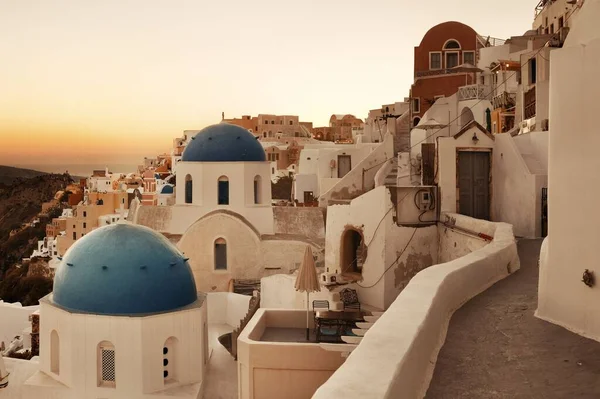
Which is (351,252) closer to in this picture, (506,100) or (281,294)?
(281,294)

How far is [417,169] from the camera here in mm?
17766

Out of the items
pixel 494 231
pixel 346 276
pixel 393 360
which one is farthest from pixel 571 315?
pixel 346 276

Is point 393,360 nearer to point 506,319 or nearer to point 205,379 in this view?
point 506,319

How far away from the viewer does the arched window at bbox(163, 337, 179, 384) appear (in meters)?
12.0

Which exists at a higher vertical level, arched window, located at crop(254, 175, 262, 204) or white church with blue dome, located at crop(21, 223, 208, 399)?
arched window, located at crop(254, 175, 262, 204)

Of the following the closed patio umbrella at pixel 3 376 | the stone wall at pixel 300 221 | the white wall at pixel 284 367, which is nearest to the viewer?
the white wall at pixel 284 367

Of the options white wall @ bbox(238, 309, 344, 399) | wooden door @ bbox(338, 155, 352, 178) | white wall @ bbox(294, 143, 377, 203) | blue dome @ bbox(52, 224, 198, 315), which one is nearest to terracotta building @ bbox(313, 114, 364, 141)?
white wall @ bbox(294, 143, 377, 203)

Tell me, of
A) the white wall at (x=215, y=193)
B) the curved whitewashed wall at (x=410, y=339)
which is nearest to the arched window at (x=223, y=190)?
the white wall at (x=215, y=193)

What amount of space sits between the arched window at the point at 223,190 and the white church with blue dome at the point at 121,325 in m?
7.38

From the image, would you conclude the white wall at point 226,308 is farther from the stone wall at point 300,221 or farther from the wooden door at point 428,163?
the wooden door at point 428,163

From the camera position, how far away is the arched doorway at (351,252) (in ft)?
44.1

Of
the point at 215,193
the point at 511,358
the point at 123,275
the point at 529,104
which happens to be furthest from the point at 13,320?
the point at 511,358

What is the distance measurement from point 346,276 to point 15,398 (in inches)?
264

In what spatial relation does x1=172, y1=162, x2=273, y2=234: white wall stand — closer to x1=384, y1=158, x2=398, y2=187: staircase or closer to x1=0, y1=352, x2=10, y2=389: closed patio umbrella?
x1=384, y1=158, x2=398, y2=187: staircase
